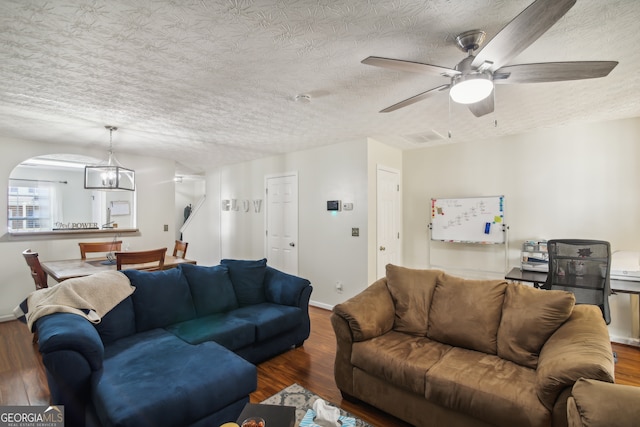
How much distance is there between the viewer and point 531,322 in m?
1.92

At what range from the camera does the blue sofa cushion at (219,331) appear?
2.35m

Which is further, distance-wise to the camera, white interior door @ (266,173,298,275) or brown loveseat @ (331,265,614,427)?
white interior door @ (266,173,298,275)

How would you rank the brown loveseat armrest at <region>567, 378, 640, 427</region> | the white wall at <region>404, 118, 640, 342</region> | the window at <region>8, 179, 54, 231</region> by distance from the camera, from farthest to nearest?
the window at <region>8, 179, 54, 231</region>
the white wall at <region>404, 118, 640, 342</region>
the brown loveseat armrest at <region>567, 378, 640, 427</region>

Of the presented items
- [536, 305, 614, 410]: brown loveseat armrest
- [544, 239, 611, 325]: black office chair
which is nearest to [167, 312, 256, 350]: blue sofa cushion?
[536, 305, 614, 410]: brown loveseat armrest

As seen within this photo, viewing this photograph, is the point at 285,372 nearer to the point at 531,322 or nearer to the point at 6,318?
the point at 531,322

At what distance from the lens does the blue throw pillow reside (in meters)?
3.09

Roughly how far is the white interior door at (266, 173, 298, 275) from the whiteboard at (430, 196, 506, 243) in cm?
220

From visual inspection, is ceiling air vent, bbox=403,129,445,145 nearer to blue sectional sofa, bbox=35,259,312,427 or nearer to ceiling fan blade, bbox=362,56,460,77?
ceiling fan blade, bbox=362,56,460,77

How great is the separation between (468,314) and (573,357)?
0.70m

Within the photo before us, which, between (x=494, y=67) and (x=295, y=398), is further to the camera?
(x=295, y=398)

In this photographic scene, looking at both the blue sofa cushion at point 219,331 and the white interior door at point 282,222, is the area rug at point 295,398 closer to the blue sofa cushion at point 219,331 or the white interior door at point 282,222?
the blue sofa cushion at point 219,331

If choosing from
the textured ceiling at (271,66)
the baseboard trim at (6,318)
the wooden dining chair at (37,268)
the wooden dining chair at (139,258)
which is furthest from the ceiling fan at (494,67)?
the baseboard trim at (6,318)

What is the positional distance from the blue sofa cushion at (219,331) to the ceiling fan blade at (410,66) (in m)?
2.23

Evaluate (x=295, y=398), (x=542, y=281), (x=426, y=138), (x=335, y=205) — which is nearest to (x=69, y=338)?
(x=295, y=398)
